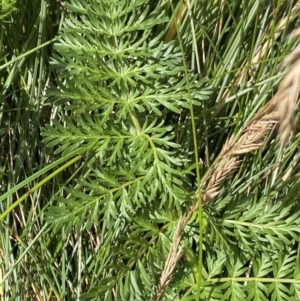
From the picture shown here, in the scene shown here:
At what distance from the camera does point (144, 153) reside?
1.34 metres

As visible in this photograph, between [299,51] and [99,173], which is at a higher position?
[299,51]

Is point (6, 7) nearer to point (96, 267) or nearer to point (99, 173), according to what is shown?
point (99, 173)

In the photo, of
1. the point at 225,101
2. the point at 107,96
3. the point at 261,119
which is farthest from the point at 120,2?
the point at 261,119

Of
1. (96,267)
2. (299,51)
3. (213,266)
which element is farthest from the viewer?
(96,267)

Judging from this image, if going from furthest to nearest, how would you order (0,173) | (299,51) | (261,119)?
1. (0,173)
2. (261,119)
3. (299,51)

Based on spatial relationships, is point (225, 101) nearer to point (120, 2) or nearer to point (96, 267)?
point (120, 2)

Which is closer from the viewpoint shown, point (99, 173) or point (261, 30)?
point (99, 173)

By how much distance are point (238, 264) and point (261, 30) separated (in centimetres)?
68

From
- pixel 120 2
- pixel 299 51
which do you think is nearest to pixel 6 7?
pixel 120 2

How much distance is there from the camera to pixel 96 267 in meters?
1.58

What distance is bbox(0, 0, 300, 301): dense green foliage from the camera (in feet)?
4.42

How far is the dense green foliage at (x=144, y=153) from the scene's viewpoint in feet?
4.42

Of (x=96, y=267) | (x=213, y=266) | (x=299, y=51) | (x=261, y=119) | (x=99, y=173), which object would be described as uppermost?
(x=299, y=51)

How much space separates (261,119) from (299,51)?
1.86 feet
